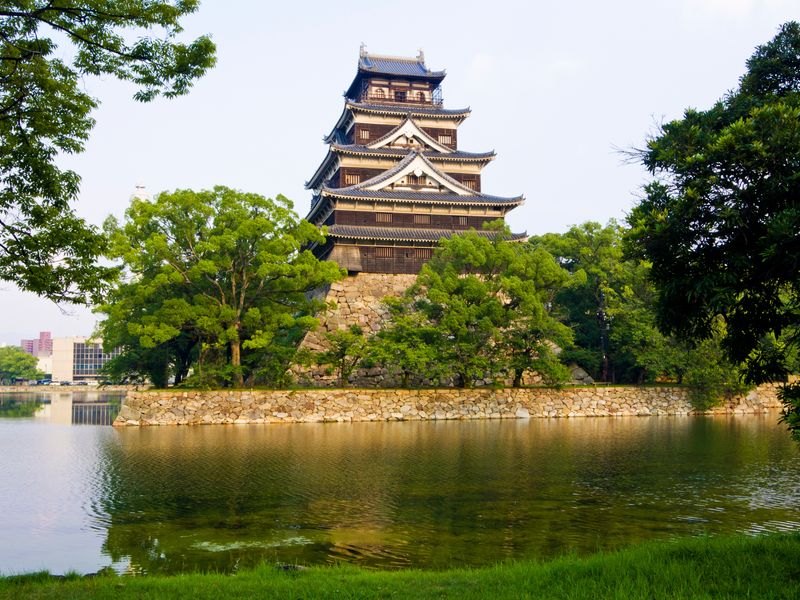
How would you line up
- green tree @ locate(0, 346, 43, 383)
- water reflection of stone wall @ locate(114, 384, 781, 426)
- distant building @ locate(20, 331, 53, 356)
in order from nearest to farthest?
water reflection of stone wall @ locate(114, 384, 781, 426) → green tree @ locate(0, 346, 43, 383) → distant building @ locate(20, 331, 53, 356)

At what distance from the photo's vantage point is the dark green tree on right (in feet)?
23.6

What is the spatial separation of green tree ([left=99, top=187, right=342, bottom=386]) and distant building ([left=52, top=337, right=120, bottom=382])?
268ft

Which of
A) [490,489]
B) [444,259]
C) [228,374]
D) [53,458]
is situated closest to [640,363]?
[444,259]

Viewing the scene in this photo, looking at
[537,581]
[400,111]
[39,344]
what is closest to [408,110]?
[400,111]

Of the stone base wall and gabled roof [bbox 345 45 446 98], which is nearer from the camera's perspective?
the stone base wall

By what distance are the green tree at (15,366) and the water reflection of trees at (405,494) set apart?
269ft

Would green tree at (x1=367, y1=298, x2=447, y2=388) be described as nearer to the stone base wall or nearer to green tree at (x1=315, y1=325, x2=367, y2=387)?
green tree at (x1=315, y1=325, x2=367, y2=387)

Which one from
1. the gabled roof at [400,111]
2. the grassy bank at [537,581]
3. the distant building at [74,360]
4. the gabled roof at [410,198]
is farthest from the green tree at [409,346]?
the distant building at [74,360]

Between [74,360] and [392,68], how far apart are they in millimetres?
80045

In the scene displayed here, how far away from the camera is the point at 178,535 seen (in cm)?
1045

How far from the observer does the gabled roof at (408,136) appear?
135 feet

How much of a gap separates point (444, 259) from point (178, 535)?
75.6 ft

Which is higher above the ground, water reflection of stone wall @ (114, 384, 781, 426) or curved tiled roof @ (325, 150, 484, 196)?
curved tiled roof @ (325, 150, 484, 196)

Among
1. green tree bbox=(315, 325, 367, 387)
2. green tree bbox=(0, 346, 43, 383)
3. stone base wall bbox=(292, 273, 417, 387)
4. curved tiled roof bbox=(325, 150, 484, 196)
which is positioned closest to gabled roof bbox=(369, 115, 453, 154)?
curved tiled roof bbox=(325, 150, 484, 196)
